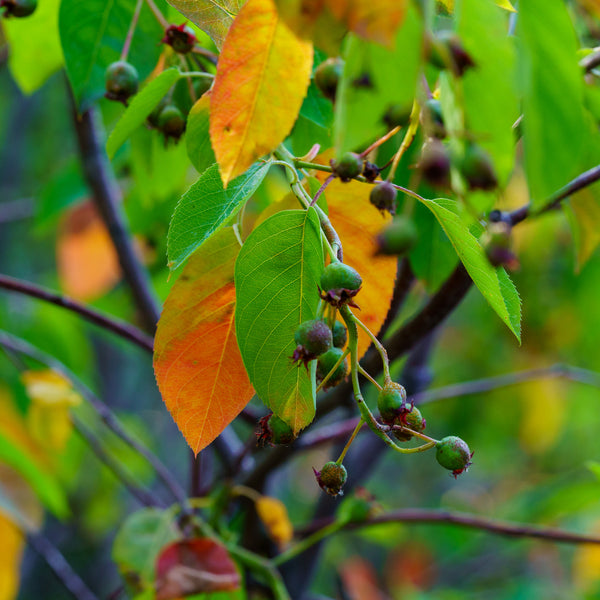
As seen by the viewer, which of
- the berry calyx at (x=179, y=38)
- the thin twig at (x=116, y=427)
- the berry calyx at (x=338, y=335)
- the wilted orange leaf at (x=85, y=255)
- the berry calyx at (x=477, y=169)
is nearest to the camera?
the berry calyx at (x=477, y=169)

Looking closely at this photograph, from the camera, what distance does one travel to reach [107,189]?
1322 mm

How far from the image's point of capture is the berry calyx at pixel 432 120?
14.7 inches

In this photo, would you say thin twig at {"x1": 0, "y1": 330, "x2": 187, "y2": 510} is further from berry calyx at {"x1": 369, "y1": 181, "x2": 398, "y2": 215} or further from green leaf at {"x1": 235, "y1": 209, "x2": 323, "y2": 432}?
berry calyx at {"x1": 369, "y1": 181, "x2": 398, "y2": 215}

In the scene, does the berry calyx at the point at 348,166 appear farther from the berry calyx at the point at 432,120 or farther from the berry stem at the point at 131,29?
the berry stem at the point at 131,29

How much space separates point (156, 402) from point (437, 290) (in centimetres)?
486

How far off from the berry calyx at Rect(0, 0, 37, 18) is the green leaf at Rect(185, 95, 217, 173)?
11.4 inches

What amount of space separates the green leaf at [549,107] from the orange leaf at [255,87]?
16 centimetres

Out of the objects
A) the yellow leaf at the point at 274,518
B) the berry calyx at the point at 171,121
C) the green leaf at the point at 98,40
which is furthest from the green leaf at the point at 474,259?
the yellow leaf at the point at 274,518

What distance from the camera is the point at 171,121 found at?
69cm

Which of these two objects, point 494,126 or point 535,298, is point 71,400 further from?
point 535,298

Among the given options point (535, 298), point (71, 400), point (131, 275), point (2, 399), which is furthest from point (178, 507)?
point (535, 298)

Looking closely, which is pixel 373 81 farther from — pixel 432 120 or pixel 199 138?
pixel 199 138

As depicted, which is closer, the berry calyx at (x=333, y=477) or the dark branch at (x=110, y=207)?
the berry calyx at (x=333, y=477)

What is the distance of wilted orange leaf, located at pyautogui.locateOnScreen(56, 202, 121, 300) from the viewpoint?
1.82m
